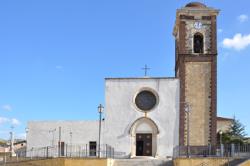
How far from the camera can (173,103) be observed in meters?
41.7

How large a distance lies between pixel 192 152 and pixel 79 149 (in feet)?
31.7

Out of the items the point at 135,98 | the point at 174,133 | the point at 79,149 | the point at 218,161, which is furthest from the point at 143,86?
the point at 218,161

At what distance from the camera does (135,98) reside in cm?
4234

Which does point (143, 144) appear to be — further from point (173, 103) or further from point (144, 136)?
point (173, 103)

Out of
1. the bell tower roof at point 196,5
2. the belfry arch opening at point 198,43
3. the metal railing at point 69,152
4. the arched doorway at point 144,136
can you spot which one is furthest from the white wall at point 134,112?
the bell tower roof at point 196,5

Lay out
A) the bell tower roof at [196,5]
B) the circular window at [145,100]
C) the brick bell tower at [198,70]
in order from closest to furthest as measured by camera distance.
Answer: the brick bell tower at [198,70], the circular window at [145,100], the bell tower roof at [196,5]

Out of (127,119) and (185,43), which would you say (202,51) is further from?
(127,119)

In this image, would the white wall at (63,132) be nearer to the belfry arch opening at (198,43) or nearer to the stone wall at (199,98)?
the stone wall at (199,98)

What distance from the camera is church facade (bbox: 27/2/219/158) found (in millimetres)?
40844

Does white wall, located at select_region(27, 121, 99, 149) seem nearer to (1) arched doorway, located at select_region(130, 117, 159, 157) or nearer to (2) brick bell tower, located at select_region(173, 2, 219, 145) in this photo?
(1) arched doorway, located at select_region(130, 117, 159, 157)

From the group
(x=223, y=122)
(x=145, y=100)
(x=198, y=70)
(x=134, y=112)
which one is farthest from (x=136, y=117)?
(x=223, y=122)

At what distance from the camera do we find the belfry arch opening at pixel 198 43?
42.7 metres

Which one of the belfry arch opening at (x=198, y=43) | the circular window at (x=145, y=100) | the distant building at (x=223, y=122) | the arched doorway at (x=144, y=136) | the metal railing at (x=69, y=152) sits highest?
the belfry arch opening at (x=198, y=43)

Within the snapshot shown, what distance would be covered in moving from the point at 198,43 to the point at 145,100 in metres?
6.63
